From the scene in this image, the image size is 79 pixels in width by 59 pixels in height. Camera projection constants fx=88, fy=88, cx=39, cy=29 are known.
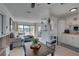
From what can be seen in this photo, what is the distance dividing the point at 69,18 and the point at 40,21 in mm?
528

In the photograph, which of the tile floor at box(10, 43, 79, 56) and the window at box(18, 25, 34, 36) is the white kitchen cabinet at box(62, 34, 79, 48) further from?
the window at box(18, 25, 34, 36)

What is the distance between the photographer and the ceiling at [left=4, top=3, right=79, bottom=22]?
56.6 inches

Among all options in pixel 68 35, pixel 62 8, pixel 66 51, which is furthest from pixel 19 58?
pixel 62 8

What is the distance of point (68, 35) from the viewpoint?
164cm

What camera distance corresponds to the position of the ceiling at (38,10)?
144 cm

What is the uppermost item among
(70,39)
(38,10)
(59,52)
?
(38,10)

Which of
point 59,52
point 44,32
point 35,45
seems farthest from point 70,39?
point 35,45

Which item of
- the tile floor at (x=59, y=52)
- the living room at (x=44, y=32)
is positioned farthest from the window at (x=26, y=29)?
the tile floor at (x=59, y=52)

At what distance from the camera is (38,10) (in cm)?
160

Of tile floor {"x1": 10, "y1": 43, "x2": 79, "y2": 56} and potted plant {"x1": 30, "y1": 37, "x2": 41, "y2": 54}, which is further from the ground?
potted plant {"x1": 30, "y1": 37, "x2": 41, "y2": 54}

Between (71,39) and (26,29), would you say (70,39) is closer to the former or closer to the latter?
(71,39)

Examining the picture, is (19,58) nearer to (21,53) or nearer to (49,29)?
(21,53)

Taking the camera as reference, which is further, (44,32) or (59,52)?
(44,32)

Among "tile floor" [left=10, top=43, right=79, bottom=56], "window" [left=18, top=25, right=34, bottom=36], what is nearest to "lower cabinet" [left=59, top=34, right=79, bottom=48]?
"tile floor" [left=10, top=43, right=79, bottom=56]
